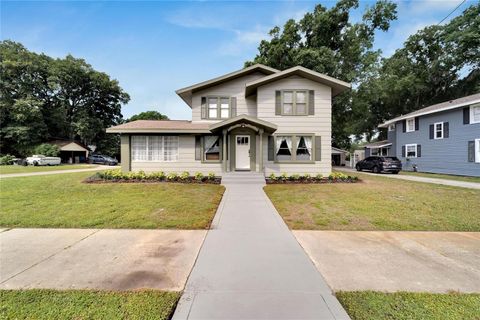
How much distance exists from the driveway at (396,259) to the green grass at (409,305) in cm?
16

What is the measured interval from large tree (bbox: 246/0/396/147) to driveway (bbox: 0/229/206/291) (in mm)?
22058

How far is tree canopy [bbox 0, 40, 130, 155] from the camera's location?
3369 cm

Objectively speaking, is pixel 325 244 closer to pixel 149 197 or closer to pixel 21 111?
pixel 149 197

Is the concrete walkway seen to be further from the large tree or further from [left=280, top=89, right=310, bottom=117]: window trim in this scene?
the large tree

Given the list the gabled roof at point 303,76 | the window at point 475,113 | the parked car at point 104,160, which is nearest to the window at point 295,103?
the gabled roof at point 303,76

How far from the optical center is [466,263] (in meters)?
3.79

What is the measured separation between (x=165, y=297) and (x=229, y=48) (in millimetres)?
15878

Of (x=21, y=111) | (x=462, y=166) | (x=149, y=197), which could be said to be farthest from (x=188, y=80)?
(x=21, y=111)

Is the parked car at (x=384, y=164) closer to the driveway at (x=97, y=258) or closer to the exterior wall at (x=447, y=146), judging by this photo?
the exterior wall at (x=447, y=146)

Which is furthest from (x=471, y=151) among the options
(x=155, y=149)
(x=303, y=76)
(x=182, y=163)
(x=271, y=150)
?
(x=155, y=149)

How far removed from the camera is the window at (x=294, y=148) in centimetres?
1376

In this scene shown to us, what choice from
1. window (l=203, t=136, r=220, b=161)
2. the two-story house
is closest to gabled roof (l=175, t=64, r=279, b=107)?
the two-story house

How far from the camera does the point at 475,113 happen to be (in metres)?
17.7

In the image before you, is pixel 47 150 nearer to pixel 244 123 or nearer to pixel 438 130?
pixel 244 123
